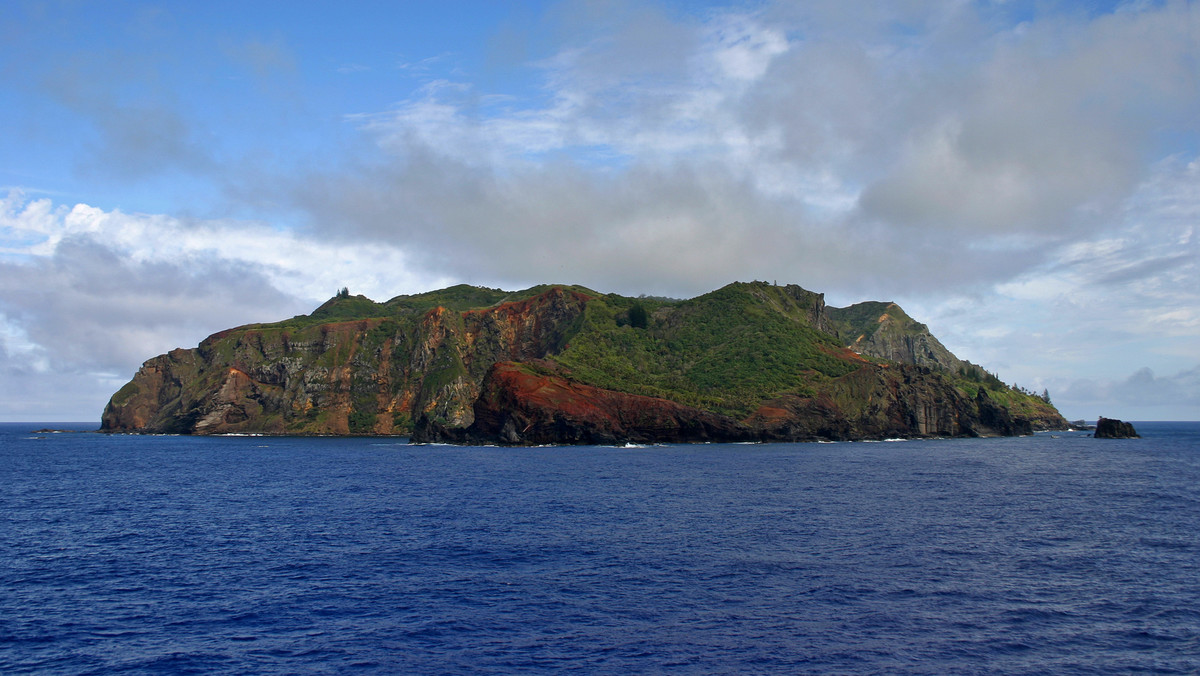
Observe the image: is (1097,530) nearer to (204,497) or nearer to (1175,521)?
(1175,521)

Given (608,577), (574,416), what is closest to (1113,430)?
(574,416)

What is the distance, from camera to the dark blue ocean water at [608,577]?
30.0m

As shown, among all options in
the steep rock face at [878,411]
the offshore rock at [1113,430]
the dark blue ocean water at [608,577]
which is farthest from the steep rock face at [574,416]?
the offshore rock at [1113,430]

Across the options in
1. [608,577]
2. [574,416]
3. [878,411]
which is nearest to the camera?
[608,577]

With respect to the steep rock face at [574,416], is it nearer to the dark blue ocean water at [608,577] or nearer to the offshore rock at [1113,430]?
the dark blue ocean water at [608,577]

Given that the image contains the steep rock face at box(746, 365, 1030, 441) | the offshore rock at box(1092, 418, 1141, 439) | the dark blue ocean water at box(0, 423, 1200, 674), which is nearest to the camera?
the dark blue ocean water at box(0, 423, 1200, 674)

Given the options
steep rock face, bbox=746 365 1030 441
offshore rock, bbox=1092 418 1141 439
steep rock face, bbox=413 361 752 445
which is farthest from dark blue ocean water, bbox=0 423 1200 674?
offshore rock, bbox=1092 418 1141 439

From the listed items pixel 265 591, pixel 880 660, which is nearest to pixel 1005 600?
pixel 880 660

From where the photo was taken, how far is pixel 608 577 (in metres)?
40.8

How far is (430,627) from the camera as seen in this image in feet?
109

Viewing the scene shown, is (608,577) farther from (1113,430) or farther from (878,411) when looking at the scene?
(1113,430)

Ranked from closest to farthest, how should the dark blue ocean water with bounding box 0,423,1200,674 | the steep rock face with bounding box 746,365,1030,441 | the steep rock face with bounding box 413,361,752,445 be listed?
the dark blue ocean water with bounding box 0,423,1200,674 → the steep rock face with bounding box 413,361,752,445 → the steep rock face with bounding box 746,365,1030,441

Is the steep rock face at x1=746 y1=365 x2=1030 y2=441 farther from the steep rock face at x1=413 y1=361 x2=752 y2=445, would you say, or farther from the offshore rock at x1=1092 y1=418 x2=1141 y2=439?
the offshore rock at x1=1092 y1=418 x2=1141 y2=439

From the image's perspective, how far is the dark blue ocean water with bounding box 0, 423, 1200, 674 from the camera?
29969 mm
